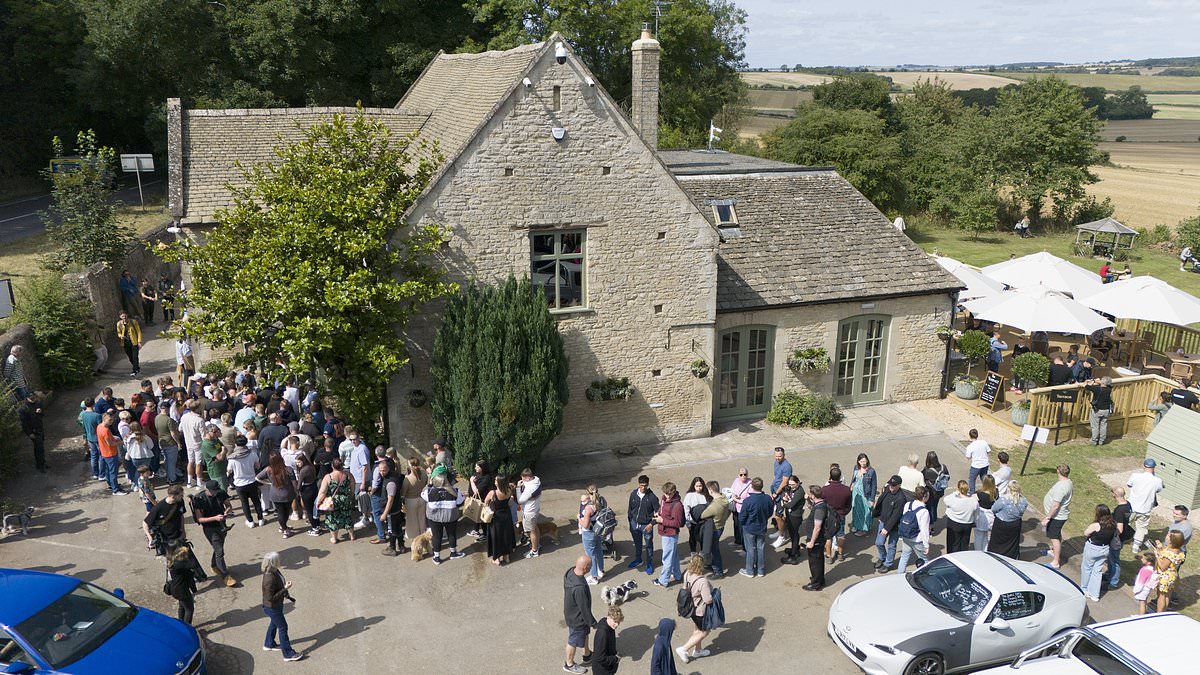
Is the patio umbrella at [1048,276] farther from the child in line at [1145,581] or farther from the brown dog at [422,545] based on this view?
the brown dog at [422,545]

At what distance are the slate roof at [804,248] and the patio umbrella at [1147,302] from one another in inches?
185

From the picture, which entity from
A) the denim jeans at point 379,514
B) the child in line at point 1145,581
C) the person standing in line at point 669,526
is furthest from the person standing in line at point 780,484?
the denim jeans at point 379,514

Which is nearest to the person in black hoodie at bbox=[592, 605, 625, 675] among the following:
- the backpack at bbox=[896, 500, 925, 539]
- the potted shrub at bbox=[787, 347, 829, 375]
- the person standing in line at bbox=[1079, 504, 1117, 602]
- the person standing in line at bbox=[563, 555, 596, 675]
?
the person standing in line at bbox=[563, 555, 596, 675]

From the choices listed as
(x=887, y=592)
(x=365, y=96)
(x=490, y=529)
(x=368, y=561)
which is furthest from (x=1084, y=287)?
(x=365, y=96)

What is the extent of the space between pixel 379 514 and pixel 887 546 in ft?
26.8

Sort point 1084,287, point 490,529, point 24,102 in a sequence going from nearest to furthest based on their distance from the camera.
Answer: point 490,529 → point 1084,287 → point 24,102

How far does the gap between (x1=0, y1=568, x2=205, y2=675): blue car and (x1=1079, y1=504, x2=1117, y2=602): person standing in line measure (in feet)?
40.6

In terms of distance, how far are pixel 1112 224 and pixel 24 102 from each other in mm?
54996

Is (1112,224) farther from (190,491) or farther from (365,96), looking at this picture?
(190,491)

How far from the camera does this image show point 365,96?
40625 millimetres

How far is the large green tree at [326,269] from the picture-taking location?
45.1 ft

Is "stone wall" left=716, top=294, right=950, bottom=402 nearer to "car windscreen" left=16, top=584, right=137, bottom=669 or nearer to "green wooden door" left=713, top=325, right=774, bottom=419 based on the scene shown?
"green wooden door" left=713, top=325, right=774, bottom=419

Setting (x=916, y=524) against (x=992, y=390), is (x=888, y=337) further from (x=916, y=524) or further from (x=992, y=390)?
(x=916, y=524)

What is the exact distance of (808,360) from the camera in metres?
19.0
